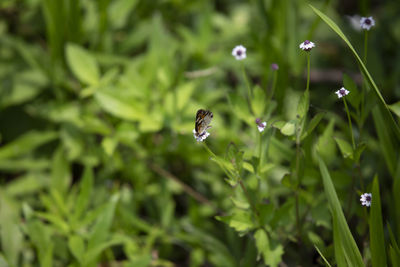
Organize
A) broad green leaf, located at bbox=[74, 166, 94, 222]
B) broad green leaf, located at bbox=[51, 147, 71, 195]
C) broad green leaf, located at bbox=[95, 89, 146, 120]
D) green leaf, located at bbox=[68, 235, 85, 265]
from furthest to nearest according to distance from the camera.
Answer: broad green leaf, located at bbox=[51, 147, 71, 195]
broad green leaf, located at bbox=[95, 89, 146, 120]
broad green leaf, located at bbox=[74, 166, 94, 222]
green leaf, located at bbox=[68, 235, 85, 265]

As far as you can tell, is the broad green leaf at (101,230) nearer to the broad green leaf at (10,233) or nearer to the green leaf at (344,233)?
the broad green leaf at (10,233)

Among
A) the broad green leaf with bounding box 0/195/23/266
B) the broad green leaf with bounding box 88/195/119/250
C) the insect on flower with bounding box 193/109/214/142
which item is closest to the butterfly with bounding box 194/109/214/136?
the insect on flower with bounding box 193/109/214/142

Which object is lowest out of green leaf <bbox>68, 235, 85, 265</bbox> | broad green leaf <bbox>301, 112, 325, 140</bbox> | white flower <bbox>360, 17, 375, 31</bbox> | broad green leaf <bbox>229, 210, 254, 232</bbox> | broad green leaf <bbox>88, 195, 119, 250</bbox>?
green leaf <bbox>68, 235, 85, 265</bbox>

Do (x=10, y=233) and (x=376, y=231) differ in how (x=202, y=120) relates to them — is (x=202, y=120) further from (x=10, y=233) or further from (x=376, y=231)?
(x=10, y=233)

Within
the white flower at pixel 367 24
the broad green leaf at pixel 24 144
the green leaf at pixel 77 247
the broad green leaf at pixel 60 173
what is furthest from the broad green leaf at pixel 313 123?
the broad green leaf at pixel 24 144

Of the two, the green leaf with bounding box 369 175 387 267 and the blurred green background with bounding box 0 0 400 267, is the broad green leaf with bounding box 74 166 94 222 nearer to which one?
the blurred green background with bounding box 0 0 400 267

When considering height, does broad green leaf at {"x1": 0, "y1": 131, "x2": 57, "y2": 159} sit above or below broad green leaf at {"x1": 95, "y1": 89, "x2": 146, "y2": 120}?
below

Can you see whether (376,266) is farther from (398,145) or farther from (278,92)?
(278,92)
